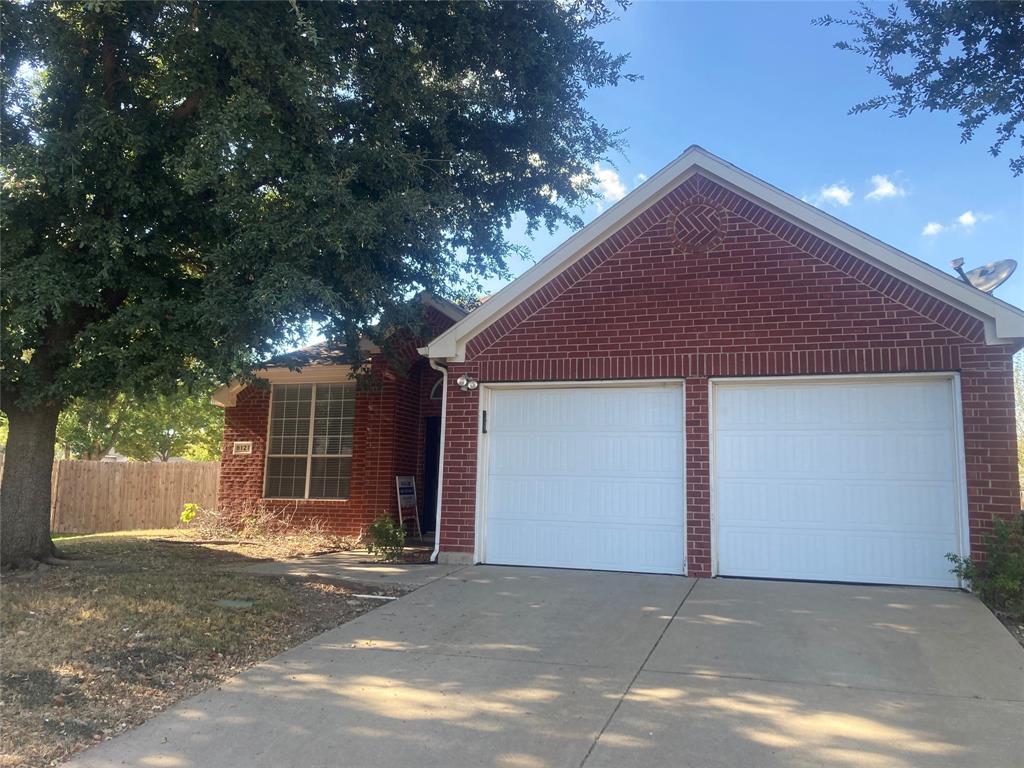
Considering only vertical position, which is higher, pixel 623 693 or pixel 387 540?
pixel 387 540

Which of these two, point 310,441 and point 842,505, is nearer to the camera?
point 842,505

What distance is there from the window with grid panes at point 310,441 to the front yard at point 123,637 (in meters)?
4.00

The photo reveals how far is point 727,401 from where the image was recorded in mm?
9211

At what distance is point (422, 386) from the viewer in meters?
14.3

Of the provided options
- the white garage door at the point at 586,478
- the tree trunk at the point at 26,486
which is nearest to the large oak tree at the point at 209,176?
the tree trunk at the point at 26,486

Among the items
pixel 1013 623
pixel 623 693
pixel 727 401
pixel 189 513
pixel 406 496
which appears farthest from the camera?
pixel 189 513

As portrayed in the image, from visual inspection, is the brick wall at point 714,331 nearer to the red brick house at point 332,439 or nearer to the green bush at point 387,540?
the green bush at point 387,540

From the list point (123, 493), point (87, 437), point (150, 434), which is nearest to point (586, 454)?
point (123, 493)

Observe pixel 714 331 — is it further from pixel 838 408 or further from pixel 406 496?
pixel 406 496

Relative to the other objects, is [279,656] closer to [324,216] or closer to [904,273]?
[324,216]

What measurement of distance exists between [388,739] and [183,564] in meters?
6.92

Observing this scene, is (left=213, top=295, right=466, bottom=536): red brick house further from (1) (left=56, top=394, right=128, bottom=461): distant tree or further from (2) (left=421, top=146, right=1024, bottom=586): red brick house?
(1) (left=56, top=394, right=128, bottom=461): distant tree

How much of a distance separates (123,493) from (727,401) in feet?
50.1

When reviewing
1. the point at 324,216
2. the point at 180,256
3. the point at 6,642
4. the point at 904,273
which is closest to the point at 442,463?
the point at 324,216
